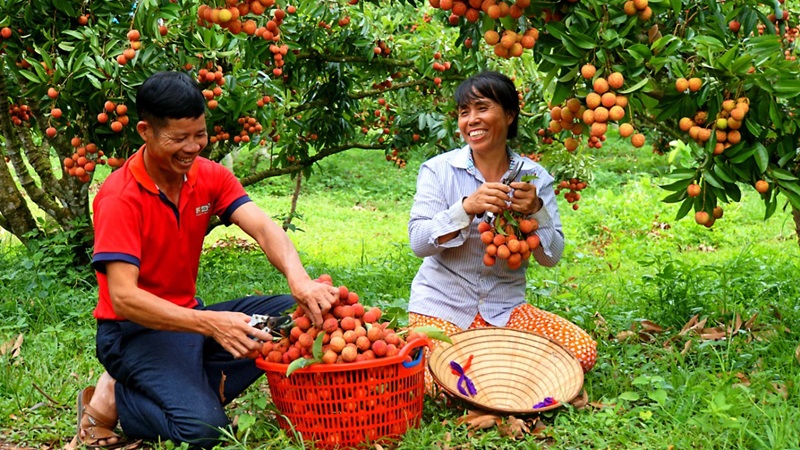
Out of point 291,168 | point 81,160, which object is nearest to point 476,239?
point 81,160

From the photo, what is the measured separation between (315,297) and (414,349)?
15.0 inches

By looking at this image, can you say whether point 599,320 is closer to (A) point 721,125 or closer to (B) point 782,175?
(B) point 782,175

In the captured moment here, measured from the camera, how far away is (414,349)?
2816 millimetres

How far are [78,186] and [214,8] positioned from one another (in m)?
3.12

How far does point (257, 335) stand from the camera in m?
2.83

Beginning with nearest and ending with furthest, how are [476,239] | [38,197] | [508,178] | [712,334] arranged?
[508,178] < [476,239] < [712,334] < [38,197]

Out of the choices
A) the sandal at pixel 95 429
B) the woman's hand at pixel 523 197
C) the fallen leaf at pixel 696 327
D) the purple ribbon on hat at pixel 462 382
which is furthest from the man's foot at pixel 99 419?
the fallen leaf at pixel 696 327

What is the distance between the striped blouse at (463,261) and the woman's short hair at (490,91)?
0.76 feet

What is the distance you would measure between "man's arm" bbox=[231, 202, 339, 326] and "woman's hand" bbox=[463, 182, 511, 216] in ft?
2.06

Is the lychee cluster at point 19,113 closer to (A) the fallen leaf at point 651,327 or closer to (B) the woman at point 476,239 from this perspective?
(B) the woman at point 476,239

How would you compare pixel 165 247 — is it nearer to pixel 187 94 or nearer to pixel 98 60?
pixel 187 94

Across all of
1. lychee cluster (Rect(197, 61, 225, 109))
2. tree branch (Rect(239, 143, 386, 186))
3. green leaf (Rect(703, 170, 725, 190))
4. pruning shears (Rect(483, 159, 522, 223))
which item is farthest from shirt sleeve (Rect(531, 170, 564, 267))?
tree branch (Rect(239, 143, 386, 186))

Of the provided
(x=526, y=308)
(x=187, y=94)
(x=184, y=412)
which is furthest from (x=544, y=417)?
(x=187, y=94)

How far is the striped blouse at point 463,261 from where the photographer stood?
3.37m
